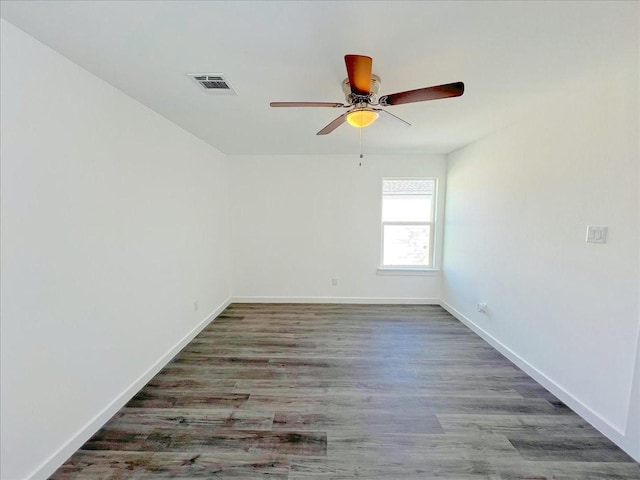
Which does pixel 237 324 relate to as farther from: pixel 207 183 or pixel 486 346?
pixel 486 346

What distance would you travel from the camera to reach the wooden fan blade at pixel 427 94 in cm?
151

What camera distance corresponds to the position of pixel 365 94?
1.71 meters

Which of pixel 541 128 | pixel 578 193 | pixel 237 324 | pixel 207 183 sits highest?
pixel 541 128

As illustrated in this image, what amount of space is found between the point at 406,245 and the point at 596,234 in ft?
8.61

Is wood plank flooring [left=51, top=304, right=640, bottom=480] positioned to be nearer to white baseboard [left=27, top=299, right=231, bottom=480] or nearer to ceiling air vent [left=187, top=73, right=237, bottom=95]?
white baseboard [left=27, top=299, right=231, bottom=480]

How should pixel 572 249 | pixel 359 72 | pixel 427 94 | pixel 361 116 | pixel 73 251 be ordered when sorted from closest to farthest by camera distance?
pixel 359 72 → pixel 427 94 → pixel 73 251 → pixel 361 116 → pixel 572 249

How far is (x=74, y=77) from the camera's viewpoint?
5.53ft

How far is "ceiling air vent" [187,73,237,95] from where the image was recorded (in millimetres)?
1848

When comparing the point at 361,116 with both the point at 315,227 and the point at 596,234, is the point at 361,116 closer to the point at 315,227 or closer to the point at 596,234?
the point at 596,234

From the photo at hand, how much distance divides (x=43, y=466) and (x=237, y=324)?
2221mm

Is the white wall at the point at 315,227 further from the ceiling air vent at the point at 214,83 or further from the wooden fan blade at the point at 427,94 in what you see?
the wooden fan blade at the point at 427,94

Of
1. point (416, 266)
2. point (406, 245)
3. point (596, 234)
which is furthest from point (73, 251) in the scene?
point (416, 266)

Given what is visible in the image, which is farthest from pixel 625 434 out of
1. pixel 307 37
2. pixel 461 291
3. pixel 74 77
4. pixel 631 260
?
pixel 74 77

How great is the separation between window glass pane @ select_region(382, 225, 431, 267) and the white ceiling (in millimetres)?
2275
